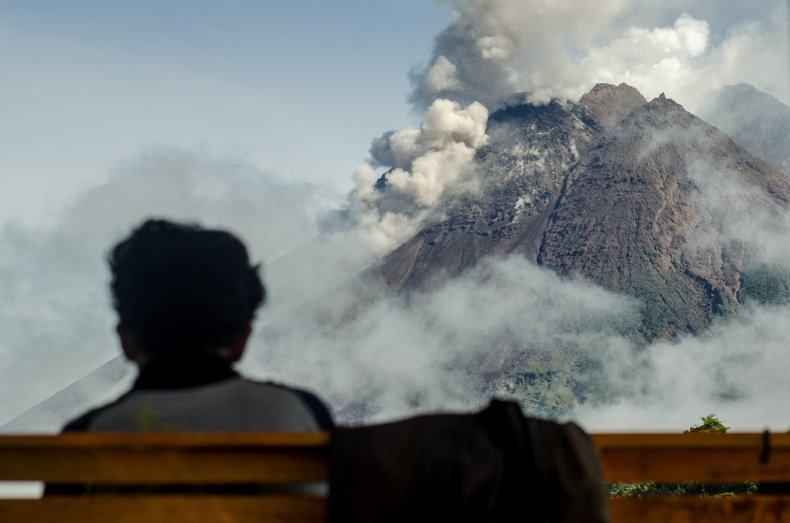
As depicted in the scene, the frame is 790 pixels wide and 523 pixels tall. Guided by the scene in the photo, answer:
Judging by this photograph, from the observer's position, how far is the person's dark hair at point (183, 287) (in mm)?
2912

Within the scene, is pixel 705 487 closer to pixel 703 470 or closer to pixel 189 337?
pixel 703 470

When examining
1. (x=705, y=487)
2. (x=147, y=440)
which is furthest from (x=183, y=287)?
(x=705, y=487)

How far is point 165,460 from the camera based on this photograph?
2.39m

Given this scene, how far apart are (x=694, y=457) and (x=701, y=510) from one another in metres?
0.17

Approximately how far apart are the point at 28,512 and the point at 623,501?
1.75 meters

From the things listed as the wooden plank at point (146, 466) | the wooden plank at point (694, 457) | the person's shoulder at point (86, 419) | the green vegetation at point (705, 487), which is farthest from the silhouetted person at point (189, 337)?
the green vegetation at point (705, 487)

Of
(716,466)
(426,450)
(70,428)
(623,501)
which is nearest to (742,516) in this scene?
(716,466)

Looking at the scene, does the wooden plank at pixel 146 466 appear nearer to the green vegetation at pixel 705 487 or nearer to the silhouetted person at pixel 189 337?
the silhouetted person at pixel 189 337

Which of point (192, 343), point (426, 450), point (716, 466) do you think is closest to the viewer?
point (426, 450)

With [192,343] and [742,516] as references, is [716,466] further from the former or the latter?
[192,343]

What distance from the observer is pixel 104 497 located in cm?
242

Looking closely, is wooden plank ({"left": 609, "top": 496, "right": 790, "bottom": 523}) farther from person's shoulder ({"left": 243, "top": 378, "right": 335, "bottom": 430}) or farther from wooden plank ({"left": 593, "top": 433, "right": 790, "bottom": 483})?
person's shoulder ({"left": 243, "top": 378, "right": 335, "bottom": 430})

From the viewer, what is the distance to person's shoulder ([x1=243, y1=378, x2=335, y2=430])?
2752mm

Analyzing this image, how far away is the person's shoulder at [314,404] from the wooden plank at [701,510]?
92 cm
